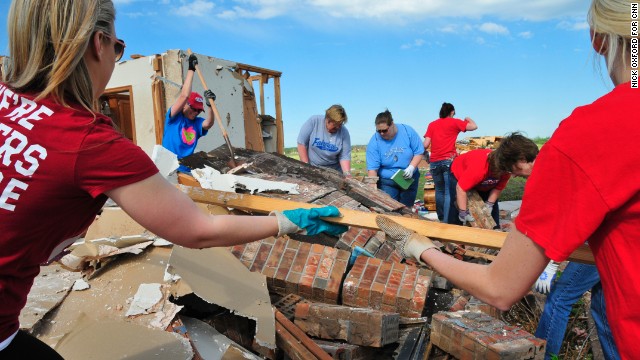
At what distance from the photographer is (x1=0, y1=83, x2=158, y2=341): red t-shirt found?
44.6 inches

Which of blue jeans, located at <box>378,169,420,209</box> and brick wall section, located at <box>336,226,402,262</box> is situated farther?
blue jeans, located at <box>378,169,420,209</box>

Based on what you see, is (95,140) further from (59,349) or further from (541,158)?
(59,349)

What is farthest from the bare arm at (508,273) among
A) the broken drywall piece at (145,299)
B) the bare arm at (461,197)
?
the bare arm at (461,197)

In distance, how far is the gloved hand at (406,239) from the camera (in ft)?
5.31

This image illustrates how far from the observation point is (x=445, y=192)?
6.33 m

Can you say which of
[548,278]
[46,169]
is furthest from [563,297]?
[46,169]

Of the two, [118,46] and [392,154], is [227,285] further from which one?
[392,154]

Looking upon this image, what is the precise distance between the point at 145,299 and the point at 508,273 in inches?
81.2

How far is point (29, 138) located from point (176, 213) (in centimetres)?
41

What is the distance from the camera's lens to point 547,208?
1007 mm

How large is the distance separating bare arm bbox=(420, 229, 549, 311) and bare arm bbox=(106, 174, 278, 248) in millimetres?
733

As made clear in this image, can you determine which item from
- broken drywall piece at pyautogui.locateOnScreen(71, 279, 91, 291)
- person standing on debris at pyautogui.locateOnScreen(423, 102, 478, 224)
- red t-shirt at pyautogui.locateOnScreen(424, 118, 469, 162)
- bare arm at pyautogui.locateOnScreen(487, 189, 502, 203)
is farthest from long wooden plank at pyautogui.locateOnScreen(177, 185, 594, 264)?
red t-shirt at pyautogui.locateOnScreen(424, 118, 469, 162)

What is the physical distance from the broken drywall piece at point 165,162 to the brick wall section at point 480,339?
2.56 metres

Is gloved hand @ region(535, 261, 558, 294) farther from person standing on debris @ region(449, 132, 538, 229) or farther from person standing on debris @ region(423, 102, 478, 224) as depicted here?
person standing on debris @ region(423, 102, 478, 224)
